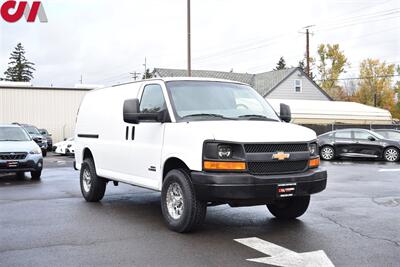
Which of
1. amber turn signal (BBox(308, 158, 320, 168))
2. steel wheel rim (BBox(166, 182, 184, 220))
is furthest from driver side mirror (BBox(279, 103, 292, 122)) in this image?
steel wheel rim (BBox(166, 182, 184, 220))

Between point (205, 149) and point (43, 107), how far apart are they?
30688mm

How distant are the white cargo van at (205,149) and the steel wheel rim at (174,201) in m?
0.01

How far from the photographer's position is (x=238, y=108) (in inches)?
283

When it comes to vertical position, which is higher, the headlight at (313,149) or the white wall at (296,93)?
the white wall at (296,93)

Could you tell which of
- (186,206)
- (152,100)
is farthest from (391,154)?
(186,206)

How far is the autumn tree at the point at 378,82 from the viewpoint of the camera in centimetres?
6625

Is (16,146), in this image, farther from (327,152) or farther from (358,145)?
(358,145)

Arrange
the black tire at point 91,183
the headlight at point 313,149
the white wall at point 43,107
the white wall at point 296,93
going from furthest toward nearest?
the white wall at point 296,93, the white wall at point 43,107, the black tire at point 91,183, the headlight at point 313,149

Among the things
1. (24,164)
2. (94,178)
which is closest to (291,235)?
(94,178)

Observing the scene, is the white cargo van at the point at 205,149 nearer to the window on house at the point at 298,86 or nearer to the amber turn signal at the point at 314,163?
the amber turn signal at the point at 314,163

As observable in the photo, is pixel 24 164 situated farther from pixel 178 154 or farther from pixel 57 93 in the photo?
pixel 57 93

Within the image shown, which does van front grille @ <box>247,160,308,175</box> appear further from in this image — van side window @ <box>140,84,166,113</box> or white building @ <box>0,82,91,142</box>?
white building @ <box>0,82,91,142</box>

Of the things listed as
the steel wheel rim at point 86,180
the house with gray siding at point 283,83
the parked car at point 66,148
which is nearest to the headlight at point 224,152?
the steel wheel rim at point 86,180

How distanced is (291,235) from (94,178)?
410 cm
